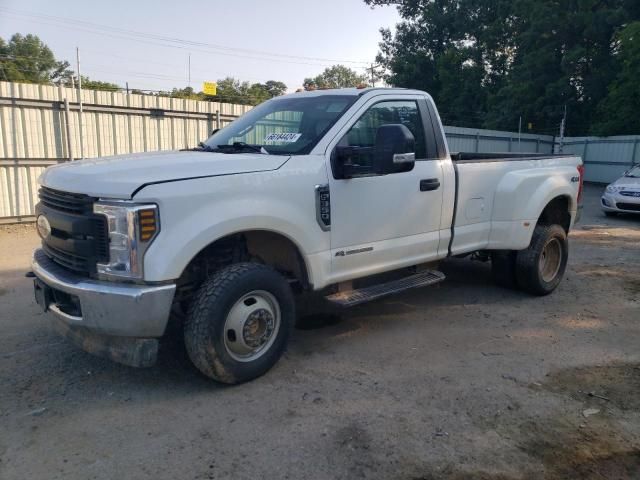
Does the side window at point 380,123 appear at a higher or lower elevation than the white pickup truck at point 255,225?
higher

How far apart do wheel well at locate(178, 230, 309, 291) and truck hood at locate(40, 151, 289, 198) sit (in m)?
0.51

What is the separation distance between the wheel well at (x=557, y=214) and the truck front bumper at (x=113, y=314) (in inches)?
189

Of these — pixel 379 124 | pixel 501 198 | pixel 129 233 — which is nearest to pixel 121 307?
pixel 129 233

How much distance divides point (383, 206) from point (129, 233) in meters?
2.16

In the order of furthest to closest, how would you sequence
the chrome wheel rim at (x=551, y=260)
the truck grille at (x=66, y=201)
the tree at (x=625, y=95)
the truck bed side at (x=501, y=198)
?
the tree at (x=625, y=95)
the chrome wheel rim at (x=551, y=260)
the truck bed side at (x=501, y=198)
the truck grille at (x=66, y=201)

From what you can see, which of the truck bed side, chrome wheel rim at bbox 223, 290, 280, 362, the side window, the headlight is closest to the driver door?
the side window

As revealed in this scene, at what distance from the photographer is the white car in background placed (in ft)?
42.0

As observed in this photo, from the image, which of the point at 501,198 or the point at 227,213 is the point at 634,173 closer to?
the point at 501,198

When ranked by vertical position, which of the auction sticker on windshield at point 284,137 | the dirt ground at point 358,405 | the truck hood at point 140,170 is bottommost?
the dirt ground at point 358,405

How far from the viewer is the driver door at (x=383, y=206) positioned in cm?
426

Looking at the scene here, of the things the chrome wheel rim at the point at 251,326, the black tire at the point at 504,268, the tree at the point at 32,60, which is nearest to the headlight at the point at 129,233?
the chrome wheel rim at the point at 251,326

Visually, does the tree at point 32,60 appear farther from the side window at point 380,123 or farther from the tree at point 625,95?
the side window at point 380,123

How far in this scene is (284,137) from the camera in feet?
14.4

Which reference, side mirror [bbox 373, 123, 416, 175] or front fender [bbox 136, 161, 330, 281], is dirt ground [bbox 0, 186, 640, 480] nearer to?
front fender [bbox 136, 161, 330, 281]
